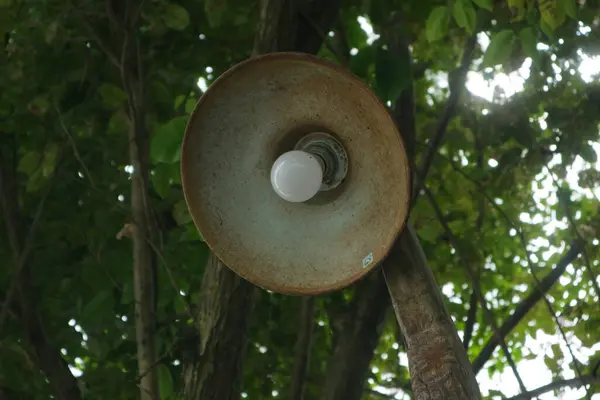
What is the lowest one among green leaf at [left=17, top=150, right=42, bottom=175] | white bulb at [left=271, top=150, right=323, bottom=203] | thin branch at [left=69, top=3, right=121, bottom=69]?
white bulb at [left=271, top=150, right=323, bottom=203]

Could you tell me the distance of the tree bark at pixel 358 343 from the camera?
2.54m

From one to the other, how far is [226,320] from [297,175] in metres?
0.93

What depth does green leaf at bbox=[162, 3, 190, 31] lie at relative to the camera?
2.21m

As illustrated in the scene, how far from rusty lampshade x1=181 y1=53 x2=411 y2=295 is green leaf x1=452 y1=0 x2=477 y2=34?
0.58 metres

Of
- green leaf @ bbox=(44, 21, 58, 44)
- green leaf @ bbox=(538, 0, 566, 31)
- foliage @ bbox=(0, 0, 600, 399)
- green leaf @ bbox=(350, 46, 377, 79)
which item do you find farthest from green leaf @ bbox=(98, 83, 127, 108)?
green leaf @ bbox=(538, 0, 566, 31)

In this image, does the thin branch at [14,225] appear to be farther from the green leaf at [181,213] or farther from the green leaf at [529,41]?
the green leaf at [529,41]

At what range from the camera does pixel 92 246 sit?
2.57 metres

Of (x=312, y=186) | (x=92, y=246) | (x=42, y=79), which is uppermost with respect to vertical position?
(x=42, y=79)

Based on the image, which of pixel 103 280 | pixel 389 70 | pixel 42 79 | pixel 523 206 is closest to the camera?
pixel 389 70

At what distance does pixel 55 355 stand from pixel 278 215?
4.58ft

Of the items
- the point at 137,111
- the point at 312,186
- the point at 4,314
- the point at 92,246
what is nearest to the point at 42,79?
the point at 137,111

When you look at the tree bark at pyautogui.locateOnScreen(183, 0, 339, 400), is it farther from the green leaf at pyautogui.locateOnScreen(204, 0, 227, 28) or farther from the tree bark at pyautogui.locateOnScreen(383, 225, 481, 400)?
the tree bark at pyautogui.locateOnScreen(383, 225, 481, 400)

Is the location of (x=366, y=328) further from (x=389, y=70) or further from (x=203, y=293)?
(x=389, y=70)

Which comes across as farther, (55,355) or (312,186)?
(55,355)
